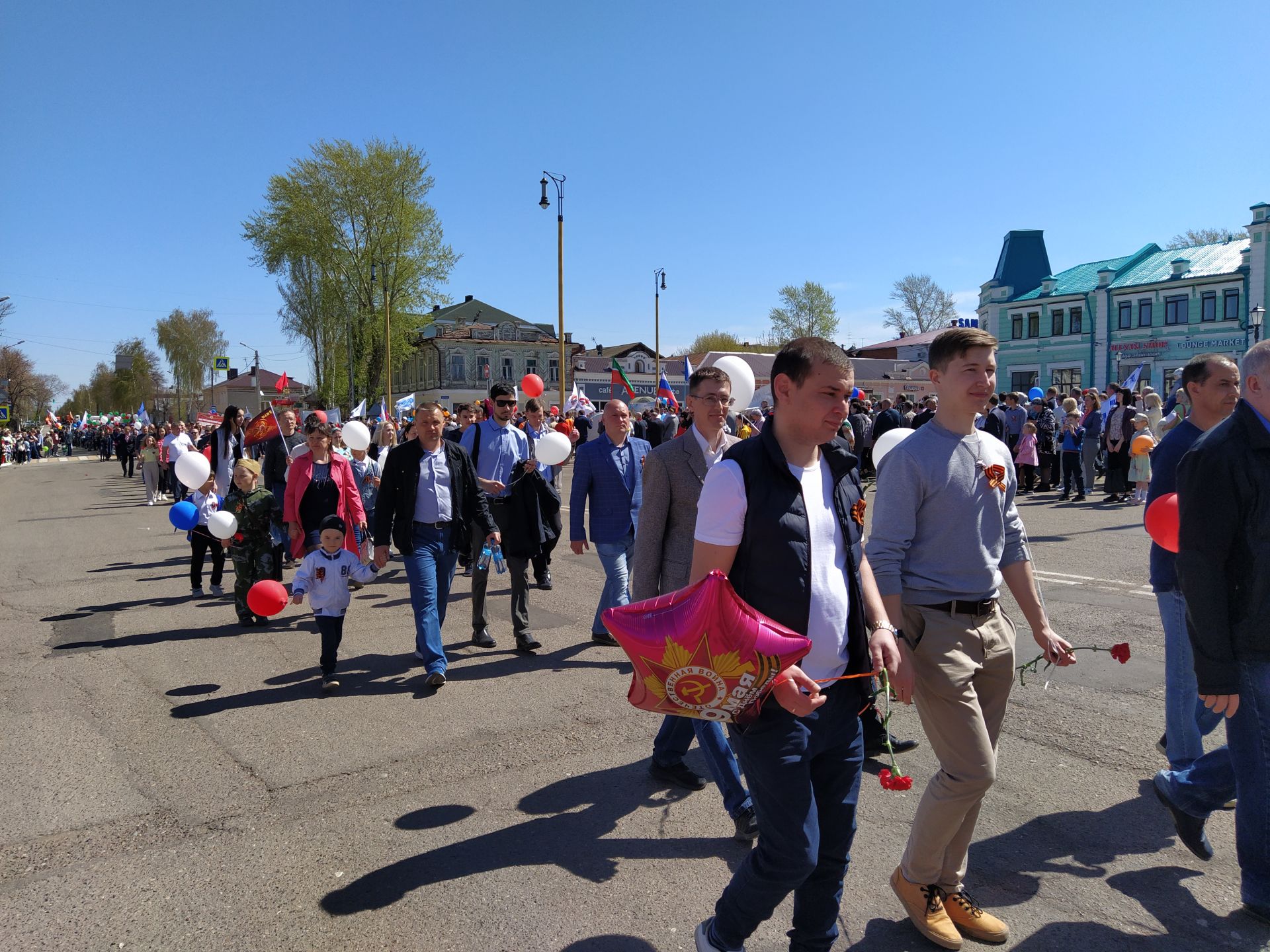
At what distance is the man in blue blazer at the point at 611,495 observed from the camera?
259 inches

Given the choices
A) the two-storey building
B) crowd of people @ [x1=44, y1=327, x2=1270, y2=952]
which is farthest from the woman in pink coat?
the two-storey building

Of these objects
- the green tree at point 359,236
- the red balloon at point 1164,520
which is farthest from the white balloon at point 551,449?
the green tree at point 359,236

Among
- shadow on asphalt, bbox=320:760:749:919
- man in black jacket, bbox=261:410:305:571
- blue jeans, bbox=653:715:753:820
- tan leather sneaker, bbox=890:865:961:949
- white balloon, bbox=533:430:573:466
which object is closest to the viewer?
tan leather sneaker, bbox=890:865:961:949

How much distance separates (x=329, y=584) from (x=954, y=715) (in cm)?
460

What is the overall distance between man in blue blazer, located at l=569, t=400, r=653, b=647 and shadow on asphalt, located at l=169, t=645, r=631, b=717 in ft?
1.73

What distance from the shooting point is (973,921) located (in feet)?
9.71

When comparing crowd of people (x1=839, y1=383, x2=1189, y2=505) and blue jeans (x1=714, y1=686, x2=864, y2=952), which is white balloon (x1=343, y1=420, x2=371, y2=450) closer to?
crowd of people (x1=839, y1=383, x2=1189, y2=505)

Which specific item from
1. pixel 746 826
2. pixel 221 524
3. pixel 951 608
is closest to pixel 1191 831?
pixel 951 608

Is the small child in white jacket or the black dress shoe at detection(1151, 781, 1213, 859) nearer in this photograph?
the black dress shoe at detection(1151, 781, 1213, 859)

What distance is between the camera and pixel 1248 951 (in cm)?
288

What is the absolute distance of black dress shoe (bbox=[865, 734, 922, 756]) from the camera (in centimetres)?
462

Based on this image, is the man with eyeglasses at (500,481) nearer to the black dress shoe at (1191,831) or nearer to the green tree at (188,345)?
the black dress shoe at (1191,831)

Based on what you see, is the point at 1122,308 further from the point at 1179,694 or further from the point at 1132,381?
the point at 1179,694

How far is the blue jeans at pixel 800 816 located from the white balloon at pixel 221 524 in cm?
682
